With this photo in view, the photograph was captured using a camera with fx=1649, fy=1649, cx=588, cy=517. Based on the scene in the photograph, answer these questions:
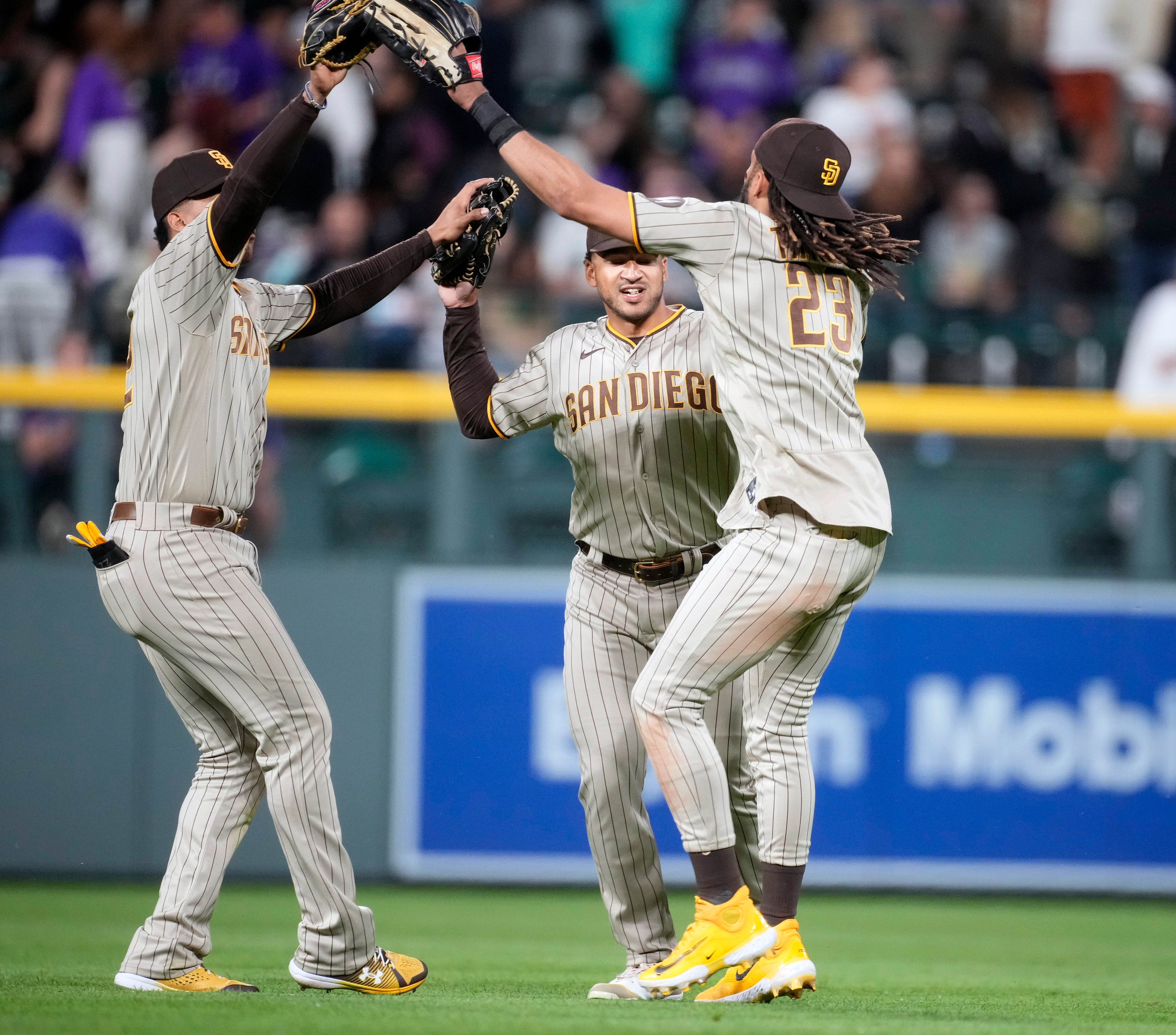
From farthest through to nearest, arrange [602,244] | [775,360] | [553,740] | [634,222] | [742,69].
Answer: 1. [742,69]
2. [553,740]
3. [602,244]
4. [775,360]
5. [634,222]

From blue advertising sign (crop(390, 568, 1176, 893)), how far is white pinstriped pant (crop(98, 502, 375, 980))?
12.4ft

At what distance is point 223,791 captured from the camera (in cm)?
470

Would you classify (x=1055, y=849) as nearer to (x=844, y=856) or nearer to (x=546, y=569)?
(x=844, y=856)

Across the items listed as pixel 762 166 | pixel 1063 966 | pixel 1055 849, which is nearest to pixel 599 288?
pixel 762 166

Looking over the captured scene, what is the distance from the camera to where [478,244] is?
500cm

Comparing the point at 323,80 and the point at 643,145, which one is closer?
the point at 323,80

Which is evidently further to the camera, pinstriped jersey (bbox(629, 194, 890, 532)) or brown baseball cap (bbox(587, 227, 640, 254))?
brown baseball cap (bbox(587, 227, 640, 254))

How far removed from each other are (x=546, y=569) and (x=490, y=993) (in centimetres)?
392

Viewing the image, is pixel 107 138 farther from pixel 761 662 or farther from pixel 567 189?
pixel 761 662

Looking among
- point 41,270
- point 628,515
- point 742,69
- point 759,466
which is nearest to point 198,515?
point 628,515

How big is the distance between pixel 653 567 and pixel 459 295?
1036 mm

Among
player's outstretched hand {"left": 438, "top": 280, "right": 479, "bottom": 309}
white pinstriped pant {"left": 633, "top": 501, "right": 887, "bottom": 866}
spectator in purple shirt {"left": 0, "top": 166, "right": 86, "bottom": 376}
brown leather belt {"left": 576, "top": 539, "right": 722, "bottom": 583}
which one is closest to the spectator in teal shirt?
spectator in purple shirt {"left": 0, "top": 166, "right": 86, "bottom": 376}

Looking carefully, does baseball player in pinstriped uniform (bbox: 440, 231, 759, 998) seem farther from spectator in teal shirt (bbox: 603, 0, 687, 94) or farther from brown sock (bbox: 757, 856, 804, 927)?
spectator in teal shirt (bbox: 603, 0, 687, 94)

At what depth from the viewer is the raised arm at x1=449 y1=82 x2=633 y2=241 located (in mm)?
4055
